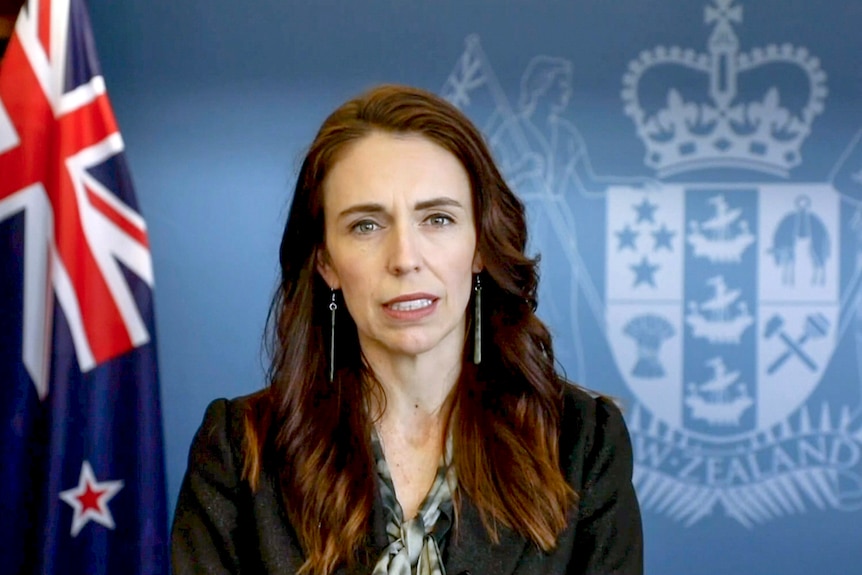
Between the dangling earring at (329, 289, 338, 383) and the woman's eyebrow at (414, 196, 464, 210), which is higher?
the woman's eyebrow at (414, 196, 464, 210)

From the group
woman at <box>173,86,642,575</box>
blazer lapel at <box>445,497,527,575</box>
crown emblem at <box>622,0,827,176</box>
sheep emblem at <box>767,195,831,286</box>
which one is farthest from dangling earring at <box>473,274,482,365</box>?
sheep emblem at <box>767,195,831,286</box>

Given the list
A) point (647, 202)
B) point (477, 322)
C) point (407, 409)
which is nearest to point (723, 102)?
point (647, 202)

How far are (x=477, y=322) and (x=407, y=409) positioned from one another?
0.16m

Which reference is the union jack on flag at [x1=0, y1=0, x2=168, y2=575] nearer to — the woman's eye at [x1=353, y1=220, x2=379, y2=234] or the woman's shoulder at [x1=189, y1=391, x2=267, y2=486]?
the woman's shoulder at [x1=189, y1=391, x2=267, y2=486]

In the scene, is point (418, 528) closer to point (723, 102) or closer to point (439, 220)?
point (439, 220)

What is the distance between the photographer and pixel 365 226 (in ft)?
4.81

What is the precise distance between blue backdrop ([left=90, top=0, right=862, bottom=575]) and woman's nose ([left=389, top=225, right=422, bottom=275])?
1.54 m

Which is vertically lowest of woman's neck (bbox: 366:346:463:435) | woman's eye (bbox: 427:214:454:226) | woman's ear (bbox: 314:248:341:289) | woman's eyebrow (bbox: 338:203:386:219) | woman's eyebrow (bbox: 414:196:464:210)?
woman's neck (bbox: 366:346:463:435)

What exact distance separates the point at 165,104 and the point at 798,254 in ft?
5.92

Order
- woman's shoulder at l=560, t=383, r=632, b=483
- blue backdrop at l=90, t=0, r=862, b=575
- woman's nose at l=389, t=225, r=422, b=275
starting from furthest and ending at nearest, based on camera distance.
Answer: blue backdrop at l=90, t=0, r=862, b=575 → woman's shoulder at l=560, t=383, r=632, b=483 → woman's nose at l=389, t=225, r=422, b=275

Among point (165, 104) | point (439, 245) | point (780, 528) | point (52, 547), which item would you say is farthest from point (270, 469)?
point (780, 528)

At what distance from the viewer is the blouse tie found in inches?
A: 56.2

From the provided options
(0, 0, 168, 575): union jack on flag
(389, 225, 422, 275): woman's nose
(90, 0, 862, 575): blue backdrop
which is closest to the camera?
(389, 225, 422, 275): woman's nose

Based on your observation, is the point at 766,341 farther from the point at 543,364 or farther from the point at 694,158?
the point at 543,364
